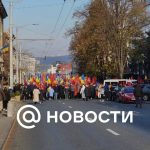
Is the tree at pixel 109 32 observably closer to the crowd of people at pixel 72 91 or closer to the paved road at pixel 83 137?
the crowd of people at pixel 72 91

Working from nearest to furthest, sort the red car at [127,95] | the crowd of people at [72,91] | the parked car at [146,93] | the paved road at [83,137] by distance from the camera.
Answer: the paved road at [83,137]
the red car at [127,95]
the parked car at [146,93]
the crowd of people at [72,91]

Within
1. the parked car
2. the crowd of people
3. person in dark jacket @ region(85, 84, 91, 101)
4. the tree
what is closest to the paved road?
the parked car

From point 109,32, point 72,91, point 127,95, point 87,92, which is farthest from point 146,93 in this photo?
point 109,32

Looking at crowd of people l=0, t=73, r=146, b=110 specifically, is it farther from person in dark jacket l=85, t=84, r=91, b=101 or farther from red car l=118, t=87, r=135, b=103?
red car l=118, t=87, r=135, b=103

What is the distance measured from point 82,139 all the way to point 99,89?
42.3 metres

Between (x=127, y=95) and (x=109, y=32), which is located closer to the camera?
(x=127, y=95)

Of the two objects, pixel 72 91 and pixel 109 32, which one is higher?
pixel 109 32

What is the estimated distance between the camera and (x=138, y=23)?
7462 cm

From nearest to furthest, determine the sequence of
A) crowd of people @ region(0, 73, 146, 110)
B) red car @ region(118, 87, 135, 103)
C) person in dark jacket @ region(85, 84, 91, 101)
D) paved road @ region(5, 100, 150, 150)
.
Result: paved road @ region(5, 100, 150, 150) < red car @ region(118, 87, 135, 103) < person in dark jacket @ region(85, 84, 91, 101) < crowd of people @ region(0, 73, 146, 110)

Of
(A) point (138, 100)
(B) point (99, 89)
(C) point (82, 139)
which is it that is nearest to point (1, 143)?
(C) point (82, 139)

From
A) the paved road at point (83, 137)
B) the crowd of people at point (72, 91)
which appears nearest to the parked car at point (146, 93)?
the crowd of people at point (72, 91)

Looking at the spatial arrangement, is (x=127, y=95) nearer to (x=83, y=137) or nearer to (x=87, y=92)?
(x=87, y=92)

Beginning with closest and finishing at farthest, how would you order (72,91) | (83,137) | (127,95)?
(83,137) < (127,95) < (72,91)

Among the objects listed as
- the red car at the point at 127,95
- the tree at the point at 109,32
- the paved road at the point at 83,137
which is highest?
the tree at the point at 109,32
